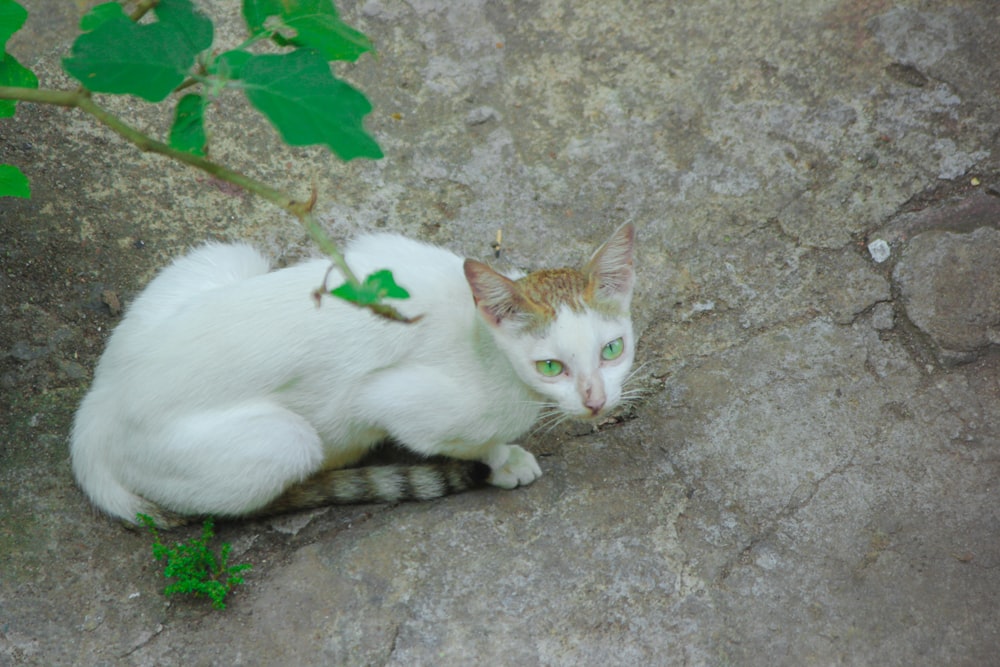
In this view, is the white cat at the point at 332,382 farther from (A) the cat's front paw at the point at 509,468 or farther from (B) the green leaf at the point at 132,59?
(B) the green leaf at the point at 132,59

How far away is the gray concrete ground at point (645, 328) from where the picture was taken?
8.43 ft

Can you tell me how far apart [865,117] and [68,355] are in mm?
3172

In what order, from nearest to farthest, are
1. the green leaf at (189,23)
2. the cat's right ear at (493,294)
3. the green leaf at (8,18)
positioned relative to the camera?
the green leaf at (189,23)
the green leaf at (8,18)
the cat's right ear at (493,294)

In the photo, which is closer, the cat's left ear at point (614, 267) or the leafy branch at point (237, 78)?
the leafy branch at point (237, 78)

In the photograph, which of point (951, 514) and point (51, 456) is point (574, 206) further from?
point (51, 456)

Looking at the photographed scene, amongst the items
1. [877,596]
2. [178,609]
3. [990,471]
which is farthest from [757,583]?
[178,609]

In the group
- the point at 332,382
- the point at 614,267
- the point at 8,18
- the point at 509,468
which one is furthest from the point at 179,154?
the point at 509,468

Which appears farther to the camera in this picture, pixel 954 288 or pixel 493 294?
pixel 954 288

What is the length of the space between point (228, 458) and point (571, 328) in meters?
1.00

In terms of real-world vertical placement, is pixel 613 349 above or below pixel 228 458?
above

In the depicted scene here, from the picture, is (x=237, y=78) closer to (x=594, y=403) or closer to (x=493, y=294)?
(x=493, y=294)

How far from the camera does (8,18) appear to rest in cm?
221

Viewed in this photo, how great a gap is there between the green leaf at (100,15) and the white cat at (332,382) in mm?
920

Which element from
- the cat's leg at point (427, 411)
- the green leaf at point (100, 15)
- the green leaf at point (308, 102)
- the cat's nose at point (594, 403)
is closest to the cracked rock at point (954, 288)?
the cat's nose at point (594, 403)
